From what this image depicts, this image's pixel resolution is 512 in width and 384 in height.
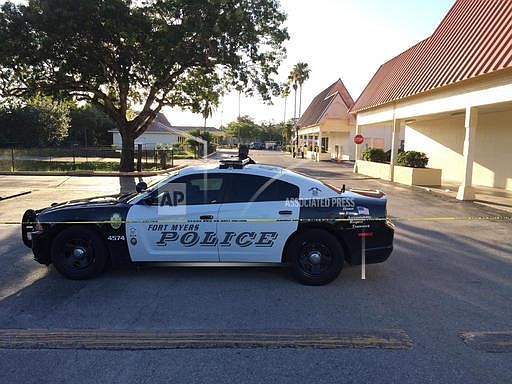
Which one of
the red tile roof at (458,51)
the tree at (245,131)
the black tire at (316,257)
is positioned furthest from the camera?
the tree at (245,131)

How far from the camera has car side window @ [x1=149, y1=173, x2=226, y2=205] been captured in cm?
572

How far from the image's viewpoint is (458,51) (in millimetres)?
15500

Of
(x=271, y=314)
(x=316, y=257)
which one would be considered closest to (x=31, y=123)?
(x=316, y=257)

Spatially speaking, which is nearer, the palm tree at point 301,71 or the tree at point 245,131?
the palm tree at point 301,71

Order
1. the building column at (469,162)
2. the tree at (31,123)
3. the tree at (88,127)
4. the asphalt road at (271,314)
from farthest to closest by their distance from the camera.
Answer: the tree at (88,127) < the tree at (31,123) < the building column at (469,162) < the asphalt road at (271,314)

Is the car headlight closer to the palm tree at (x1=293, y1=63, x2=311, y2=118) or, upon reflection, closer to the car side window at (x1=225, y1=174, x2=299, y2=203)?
the car side window at (x1=225, y1=174, x2=299, y2=203)

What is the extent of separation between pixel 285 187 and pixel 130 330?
2.69 meters

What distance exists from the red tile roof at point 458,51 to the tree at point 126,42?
23.2 feet

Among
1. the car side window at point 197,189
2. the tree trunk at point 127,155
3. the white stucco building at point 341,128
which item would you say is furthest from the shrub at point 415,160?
the white stucco building at point 341,128

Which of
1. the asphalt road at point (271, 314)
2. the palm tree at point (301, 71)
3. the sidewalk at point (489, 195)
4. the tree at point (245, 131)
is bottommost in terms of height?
the asphalt road at point (271, 314)

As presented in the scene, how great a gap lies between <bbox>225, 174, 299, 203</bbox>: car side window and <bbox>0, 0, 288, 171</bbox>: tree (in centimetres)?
1611

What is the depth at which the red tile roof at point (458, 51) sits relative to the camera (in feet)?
43.5

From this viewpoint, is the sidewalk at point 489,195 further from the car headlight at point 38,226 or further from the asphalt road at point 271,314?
the car headlight at point 38,226

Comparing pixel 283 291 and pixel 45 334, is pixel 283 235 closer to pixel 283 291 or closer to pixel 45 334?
pixel 283 291
